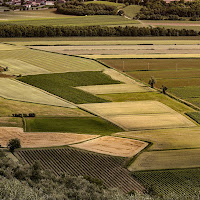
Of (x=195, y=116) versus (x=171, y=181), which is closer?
(x=171, y=181)

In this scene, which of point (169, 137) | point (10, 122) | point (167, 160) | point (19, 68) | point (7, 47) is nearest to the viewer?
point (167, 160)

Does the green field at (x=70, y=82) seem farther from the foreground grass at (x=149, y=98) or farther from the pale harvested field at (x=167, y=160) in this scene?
the pale harvested field at (x=167, y=160)

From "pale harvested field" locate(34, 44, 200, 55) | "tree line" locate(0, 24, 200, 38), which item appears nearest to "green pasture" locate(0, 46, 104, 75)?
"pale harvested field" locate(34, 44, 200, 55)

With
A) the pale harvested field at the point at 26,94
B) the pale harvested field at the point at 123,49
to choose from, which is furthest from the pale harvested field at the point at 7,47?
the pale harvested field at the point at 26,94

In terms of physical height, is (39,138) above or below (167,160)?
above

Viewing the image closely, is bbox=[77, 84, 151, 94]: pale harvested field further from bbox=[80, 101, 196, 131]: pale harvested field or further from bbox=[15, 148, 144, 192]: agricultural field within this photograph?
bbox=[15, 148, 144, 192]: agricultural field

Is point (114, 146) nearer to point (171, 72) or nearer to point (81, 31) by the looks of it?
point (171, 72)

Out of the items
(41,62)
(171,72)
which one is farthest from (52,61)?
(171,72)

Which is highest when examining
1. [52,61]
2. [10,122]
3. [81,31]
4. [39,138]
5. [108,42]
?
[39,138]

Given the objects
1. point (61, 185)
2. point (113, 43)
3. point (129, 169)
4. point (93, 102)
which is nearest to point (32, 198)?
point (61, 185)
